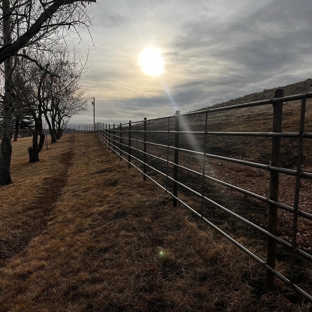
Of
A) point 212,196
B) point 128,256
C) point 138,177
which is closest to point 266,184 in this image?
point 212,196

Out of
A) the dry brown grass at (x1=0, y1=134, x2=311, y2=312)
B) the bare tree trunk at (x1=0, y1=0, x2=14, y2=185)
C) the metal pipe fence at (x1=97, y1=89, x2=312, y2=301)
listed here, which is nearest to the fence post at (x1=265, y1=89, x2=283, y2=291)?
the metal pipe fence at (x1=97, y1=89, x2=312, y2=301)

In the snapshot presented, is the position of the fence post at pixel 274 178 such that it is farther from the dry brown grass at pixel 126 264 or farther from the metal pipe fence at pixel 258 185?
the dry brown grass at pixel 126 264

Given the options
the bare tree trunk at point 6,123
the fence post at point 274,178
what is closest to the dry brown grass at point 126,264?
the fence post at point 274,178

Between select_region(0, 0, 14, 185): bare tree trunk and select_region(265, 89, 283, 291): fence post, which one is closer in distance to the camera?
select_region(265, 89, 283, 291): fence post

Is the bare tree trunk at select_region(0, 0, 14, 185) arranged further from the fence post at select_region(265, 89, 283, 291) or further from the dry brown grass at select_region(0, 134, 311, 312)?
the fence post at select_region(265, 89, 283, 291)

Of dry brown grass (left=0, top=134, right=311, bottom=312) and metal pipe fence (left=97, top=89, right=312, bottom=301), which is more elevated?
metal pipe fence (left=97, top=89, right=312, bottom=301)

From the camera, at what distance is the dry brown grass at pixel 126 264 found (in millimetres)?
2502

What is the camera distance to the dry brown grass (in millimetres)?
2502

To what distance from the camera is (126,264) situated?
3.22m

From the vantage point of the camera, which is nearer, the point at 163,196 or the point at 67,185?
the point at 163,196

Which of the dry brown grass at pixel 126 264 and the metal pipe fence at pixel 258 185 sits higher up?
the metal pipe fence at pixel 258 185

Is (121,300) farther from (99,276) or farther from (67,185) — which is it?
(67,185)

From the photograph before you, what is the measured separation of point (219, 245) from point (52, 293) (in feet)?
6.83

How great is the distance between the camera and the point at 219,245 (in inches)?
129
